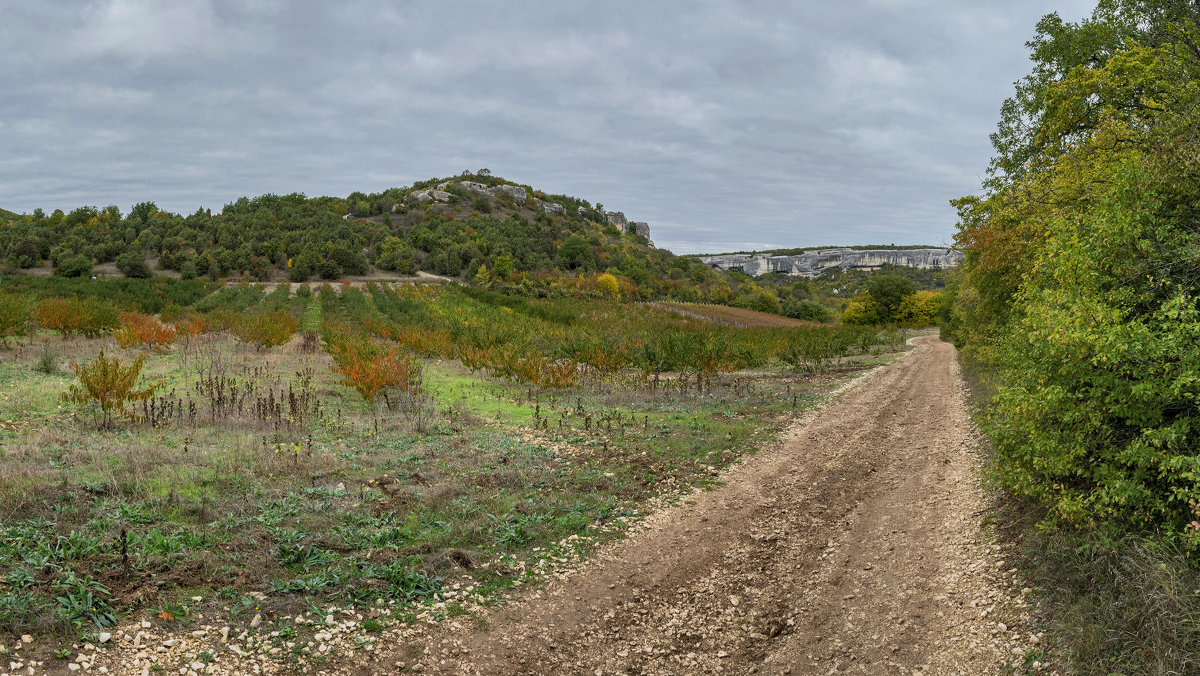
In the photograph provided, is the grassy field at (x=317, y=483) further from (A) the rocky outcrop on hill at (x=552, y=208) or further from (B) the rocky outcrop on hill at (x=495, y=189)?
(B) the rocky outcrop on hill at (x=495, y=189)

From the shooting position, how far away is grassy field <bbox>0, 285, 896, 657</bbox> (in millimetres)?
5152

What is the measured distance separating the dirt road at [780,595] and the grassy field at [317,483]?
0.66 meters

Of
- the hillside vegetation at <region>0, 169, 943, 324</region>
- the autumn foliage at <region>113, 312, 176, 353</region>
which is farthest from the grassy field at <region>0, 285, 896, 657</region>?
the hillside vegetation at <region>0, 169, 943, 324</region>

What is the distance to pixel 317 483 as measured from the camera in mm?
8195

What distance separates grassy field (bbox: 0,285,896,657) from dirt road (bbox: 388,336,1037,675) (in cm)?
66

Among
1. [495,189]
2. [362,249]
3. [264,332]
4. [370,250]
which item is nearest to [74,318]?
[264,332]

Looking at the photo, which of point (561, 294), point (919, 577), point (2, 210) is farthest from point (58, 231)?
point (919, 577)

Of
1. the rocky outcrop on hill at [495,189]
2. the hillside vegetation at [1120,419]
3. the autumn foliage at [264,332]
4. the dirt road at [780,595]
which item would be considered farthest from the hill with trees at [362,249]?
the hillside vegetation at [1120,419]

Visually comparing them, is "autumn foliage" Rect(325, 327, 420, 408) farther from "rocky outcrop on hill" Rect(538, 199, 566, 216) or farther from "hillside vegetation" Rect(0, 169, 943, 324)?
"rocky outcrop on hill" Rect(538, 199, 566, 216)

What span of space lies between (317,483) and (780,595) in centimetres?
629

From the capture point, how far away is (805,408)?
1603cm

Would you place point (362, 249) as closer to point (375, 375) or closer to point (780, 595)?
point (375, 375)

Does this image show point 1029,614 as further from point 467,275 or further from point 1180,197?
point 467,275

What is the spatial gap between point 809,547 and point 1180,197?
526 cm
